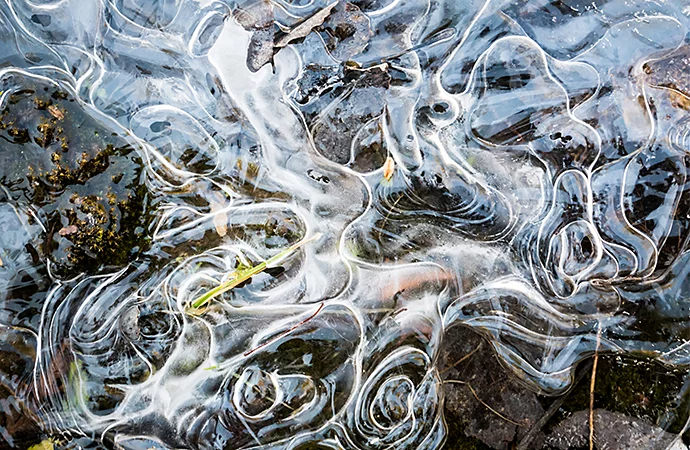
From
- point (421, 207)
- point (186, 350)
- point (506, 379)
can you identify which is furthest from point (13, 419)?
point (506, 379)

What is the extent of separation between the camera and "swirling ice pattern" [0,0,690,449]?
10.2 feet

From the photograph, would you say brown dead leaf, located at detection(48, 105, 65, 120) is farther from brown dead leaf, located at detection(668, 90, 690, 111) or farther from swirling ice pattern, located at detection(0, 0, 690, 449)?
brown dead leaf, located at detection(668, 90, 690, 111)

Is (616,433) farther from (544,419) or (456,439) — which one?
(456,439)

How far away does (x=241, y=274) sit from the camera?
10.1 feet

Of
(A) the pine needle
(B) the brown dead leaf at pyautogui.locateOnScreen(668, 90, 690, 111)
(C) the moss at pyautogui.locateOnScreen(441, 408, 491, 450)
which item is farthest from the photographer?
(C) the moss at pyautogui.locateOnScreen(441, 408, 491, 450)

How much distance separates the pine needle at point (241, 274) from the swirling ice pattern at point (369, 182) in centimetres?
5

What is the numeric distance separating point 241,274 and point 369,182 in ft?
3.28

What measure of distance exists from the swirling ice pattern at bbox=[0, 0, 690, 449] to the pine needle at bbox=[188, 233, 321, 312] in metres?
0.05

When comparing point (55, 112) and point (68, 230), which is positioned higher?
point (55, 112)

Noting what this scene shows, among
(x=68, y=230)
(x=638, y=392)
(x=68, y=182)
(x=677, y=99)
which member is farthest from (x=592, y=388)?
(x=68, y=182)

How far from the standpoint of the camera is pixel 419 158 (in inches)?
126

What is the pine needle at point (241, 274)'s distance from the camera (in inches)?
119

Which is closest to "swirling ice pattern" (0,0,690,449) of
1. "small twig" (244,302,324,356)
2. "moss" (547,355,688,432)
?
"small twig" (244,302,324,356)

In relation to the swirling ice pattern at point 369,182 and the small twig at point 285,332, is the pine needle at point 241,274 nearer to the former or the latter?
the swirling ice pattern at point 369,182
